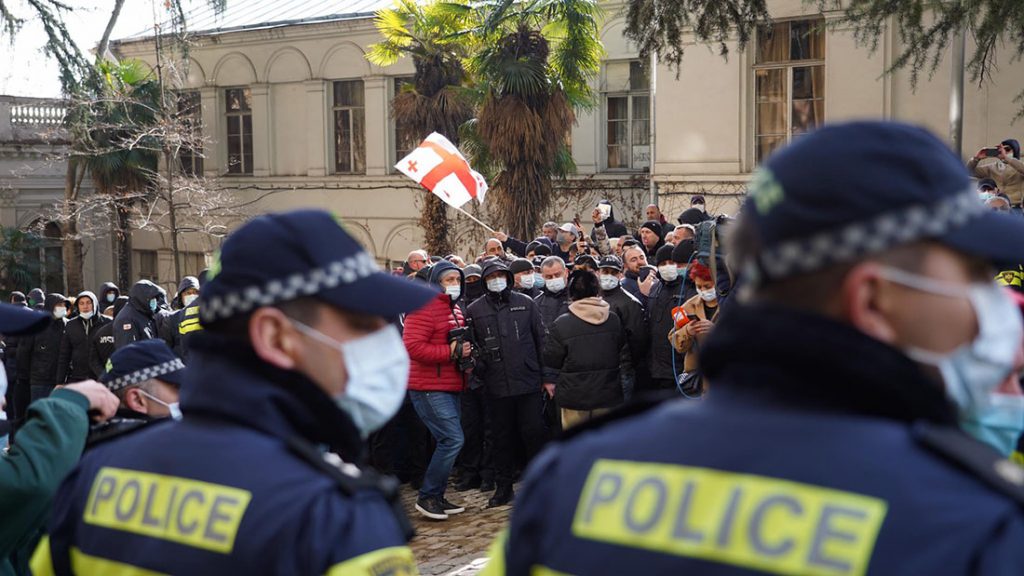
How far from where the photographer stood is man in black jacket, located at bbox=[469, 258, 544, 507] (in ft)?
33.6

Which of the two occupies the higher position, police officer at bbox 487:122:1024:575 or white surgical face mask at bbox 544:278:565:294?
police officer at bbox 487:122:1024:575

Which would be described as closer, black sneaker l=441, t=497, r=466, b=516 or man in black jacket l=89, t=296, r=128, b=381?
black sneaker l=441, t=497, r=466, b=516

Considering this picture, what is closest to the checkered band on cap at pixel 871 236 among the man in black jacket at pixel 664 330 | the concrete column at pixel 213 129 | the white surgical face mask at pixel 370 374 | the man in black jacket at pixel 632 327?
the white surgical face mask at pixel 370 374

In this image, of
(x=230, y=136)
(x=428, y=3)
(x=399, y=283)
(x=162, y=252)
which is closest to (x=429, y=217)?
(x=428, y=3)

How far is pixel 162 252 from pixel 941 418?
33460 mm

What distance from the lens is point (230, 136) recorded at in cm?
3228

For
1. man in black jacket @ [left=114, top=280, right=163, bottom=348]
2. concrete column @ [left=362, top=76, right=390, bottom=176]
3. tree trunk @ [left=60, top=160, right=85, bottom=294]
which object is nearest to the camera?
man in black jacket @ [left=114, top=280, right=163, bottom=348]

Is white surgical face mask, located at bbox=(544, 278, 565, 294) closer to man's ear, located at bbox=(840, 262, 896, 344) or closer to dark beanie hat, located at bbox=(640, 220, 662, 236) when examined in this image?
dark beanie hat, located at bbox=(640, 220, 662, 236)

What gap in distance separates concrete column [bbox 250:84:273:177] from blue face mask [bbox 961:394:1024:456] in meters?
29.6

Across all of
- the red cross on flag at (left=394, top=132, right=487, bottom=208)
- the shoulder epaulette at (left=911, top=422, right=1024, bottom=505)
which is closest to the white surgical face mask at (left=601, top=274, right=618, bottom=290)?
the red cross on flag at (left=394, top=132, right=487, bottom=208)

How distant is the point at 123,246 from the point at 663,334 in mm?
23947

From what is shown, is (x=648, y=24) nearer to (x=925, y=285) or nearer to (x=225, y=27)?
(x=925, y=285)

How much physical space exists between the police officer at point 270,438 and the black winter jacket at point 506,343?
754 cm

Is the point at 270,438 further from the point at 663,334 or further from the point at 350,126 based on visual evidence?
the point at 350,126
